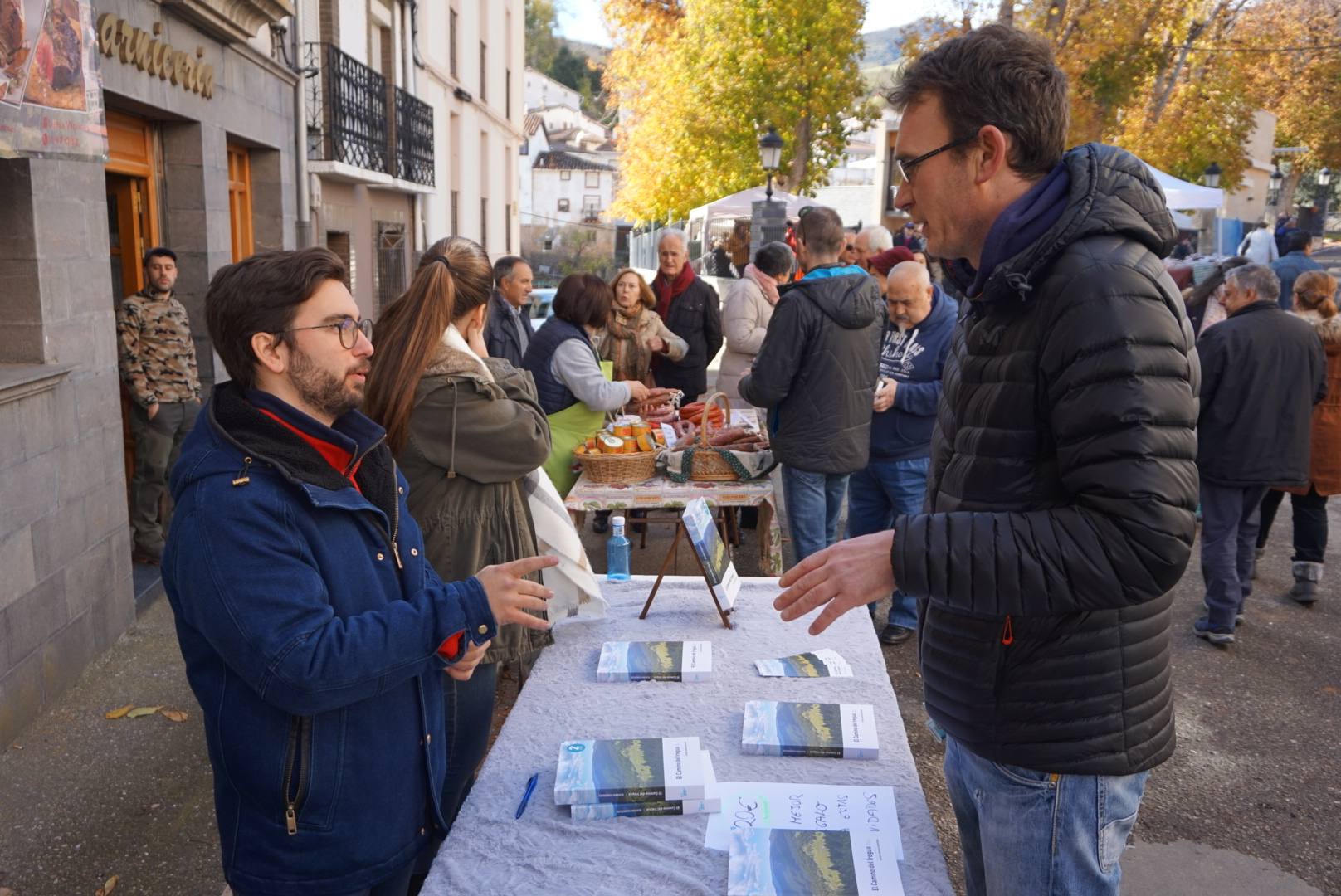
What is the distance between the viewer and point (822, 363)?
5527mm

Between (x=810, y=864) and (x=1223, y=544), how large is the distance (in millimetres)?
4746

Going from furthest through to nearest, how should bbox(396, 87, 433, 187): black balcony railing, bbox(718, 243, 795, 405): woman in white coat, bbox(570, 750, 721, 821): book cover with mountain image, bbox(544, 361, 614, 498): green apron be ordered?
bbox(396, 87, 433, 187): black balcony railing < bbox(718, 243, 795, 405): woman in white coat < bbox(544, 361, 614, 498): green apron < bbox(570, 750, 721, 821): book cover with mountain image

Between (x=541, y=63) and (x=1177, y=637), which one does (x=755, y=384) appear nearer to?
(x=1177, y=637)

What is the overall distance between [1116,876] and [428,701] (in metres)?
1.34

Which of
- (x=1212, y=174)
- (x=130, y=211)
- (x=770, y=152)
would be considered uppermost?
(x=1212, y=174)

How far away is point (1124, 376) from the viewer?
1.52 m

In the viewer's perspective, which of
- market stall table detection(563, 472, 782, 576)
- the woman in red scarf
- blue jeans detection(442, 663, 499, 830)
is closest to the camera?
blue jeans detection(442, 663, 499, 830)

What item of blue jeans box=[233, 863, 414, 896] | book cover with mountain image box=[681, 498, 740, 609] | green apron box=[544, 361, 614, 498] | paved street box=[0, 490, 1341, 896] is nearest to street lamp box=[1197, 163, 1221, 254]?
paved street box=[0, 490, 1341, 896]

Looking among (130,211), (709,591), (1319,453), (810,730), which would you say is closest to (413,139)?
(130,211)

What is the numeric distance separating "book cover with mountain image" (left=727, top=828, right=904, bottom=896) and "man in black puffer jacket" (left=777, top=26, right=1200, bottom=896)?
0.70 feet

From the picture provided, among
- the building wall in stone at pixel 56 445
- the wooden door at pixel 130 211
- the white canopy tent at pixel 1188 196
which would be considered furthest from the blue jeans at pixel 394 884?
the white canopy tent at pixel 1188 196

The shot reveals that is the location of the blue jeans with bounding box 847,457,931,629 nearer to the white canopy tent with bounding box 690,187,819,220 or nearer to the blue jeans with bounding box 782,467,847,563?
the blue jeans with bounding box 782,467,847,563

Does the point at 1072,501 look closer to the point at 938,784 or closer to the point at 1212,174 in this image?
the point at 938,784

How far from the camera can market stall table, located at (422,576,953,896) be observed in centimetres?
201
